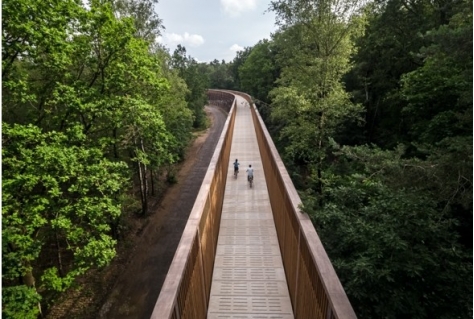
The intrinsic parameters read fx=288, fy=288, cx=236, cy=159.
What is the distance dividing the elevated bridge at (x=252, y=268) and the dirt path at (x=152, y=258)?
5.03 metres

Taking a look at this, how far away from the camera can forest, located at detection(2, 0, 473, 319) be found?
15.2ft

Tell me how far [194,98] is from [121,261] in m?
23.4

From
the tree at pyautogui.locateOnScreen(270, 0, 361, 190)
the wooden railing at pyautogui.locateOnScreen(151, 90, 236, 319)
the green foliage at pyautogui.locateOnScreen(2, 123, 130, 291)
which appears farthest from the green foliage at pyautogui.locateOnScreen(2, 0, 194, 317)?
the tree at pyautogui.locateOnScreen(270, 0, 361, 190)

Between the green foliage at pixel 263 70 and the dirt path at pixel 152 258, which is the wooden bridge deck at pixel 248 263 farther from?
the green foliage at pixel 263 70

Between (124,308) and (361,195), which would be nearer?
(361,195)

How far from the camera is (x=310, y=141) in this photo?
14.1 metres

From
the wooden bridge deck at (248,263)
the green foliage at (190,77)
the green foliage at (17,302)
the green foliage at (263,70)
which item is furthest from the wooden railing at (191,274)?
the green foliage at (263,70)

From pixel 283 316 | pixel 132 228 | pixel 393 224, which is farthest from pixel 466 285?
pixel 132 228

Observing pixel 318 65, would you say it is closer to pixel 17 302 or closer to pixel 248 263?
pixel 248 263

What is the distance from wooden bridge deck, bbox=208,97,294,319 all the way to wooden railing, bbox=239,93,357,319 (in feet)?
0.92

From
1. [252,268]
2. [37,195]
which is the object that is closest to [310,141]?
[252,268]

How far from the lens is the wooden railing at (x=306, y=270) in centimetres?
287

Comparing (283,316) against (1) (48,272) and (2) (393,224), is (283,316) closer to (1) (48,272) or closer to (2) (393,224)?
(2) (393,224)

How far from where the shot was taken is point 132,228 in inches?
594
